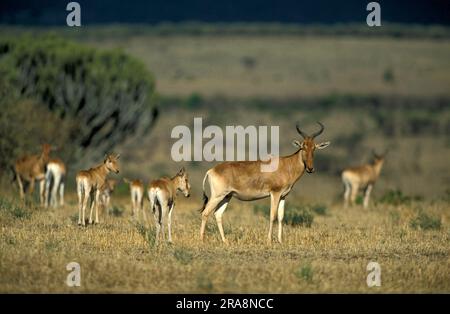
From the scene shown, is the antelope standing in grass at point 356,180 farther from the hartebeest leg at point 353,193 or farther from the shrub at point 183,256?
the shrub at point 183,256

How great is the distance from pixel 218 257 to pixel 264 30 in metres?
106

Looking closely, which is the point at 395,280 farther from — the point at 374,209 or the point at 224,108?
the point at 224,108

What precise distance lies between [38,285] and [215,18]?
→ 124728mm

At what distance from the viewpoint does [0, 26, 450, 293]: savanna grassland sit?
15641 millimetres

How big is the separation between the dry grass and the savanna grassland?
3 centimetres

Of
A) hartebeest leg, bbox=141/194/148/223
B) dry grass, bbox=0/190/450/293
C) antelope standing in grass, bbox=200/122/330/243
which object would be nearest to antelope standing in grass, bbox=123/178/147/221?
hartebeest leg, bbox=141/194/148/223

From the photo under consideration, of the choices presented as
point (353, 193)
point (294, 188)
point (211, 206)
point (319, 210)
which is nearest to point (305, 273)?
point (211, 206)

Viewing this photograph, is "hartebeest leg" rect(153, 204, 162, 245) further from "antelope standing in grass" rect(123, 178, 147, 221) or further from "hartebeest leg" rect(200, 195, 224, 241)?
"antelope standing in grass" rect(123, 178, 147, 221)

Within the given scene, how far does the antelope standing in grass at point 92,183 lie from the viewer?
851 inches

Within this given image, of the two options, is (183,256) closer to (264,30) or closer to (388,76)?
(388,76)

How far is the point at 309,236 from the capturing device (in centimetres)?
2014

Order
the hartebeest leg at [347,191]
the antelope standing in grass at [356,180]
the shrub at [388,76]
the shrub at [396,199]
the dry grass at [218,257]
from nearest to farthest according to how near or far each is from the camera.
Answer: the dry grass at [218,257], the shrub at [396,199], the hartebeest leg at [347,191], the antelope standing in grass at [356,180], the shrub at [388,76]

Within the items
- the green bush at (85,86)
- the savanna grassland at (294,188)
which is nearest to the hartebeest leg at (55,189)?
the savanna grassland at (294,188)

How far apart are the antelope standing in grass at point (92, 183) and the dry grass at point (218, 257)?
413 millimetres
